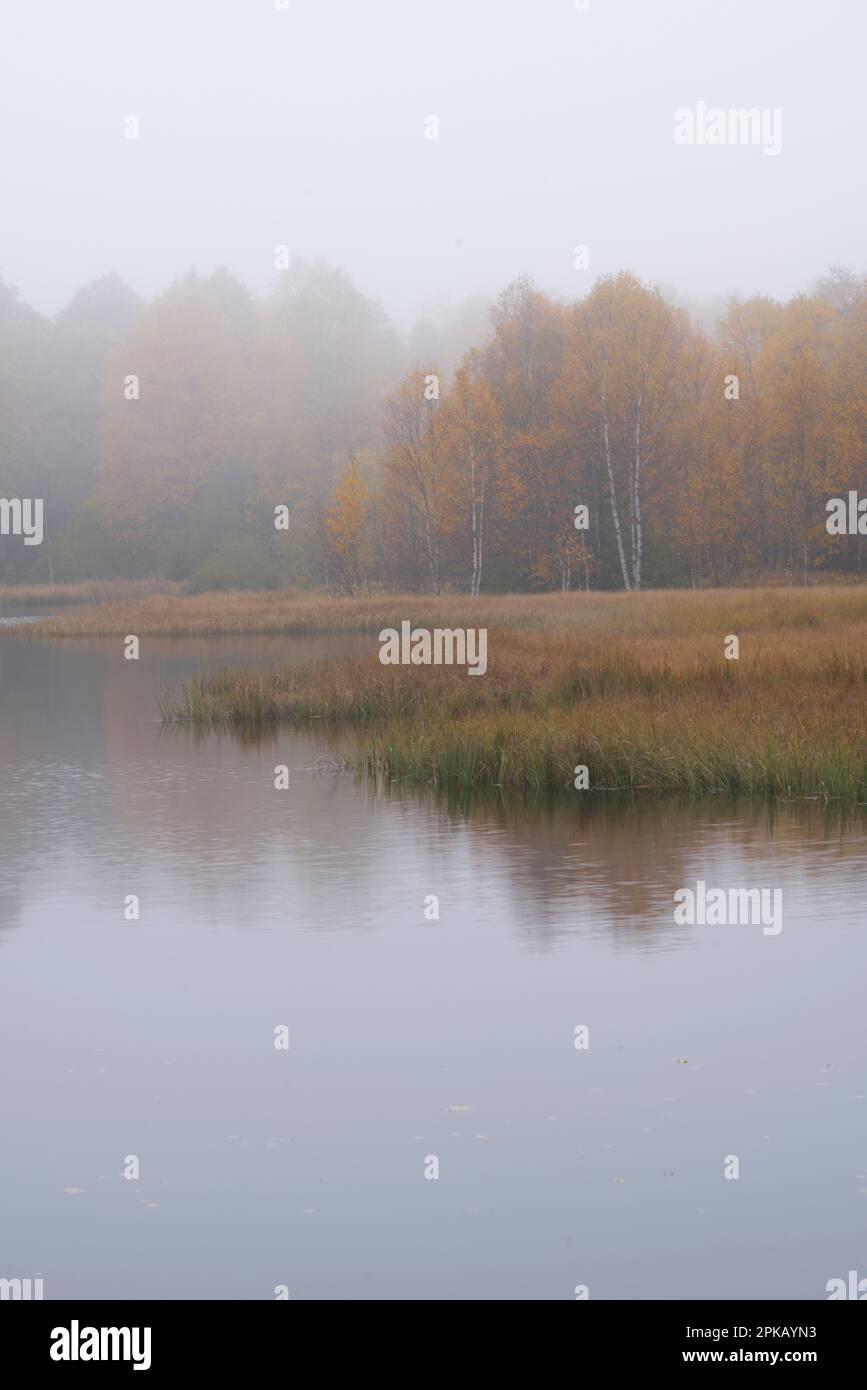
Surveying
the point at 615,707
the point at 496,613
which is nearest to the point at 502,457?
the point at 496,613

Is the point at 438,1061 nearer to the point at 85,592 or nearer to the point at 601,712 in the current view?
the point at 601,712

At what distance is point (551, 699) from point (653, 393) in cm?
3124

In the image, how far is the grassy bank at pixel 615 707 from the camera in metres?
16.0

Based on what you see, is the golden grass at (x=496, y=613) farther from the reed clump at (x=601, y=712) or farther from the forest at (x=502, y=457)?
the forest at (x=502, y=457)

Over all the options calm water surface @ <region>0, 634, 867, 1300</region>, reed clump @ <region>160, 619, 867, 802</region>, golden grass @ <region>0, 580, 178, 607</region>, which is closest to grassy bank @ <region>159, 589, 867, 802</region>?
reed clump @ <region>160, 619, 867, 802</region>

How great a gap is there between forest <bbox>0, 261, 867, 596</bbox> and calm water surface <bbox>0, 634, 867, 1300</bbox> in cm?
3336

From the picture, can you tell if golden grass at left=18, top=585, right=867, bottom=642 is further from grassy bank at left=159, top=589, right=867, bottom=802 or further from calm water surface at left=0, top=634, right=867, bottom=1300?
calm water surface at left=0, top=634, right=867, bottom=1300

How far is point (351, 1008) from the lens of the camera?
9.35 meters

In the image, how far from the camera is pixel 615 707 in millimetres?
18328

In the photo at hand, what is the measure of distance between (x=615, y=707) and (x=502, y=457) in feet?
110

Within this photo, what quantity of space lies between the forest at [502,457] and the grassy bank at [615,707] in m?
20.7

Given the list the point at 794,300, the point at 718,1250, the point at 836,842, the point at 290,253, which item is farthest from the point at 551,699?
the point at 290,253

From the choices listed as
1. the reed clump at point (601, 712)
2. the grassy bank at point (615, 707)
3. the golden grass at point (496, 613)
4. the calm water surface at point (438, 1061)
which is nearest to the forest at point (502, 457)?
the golden grass at point (496, 613)
